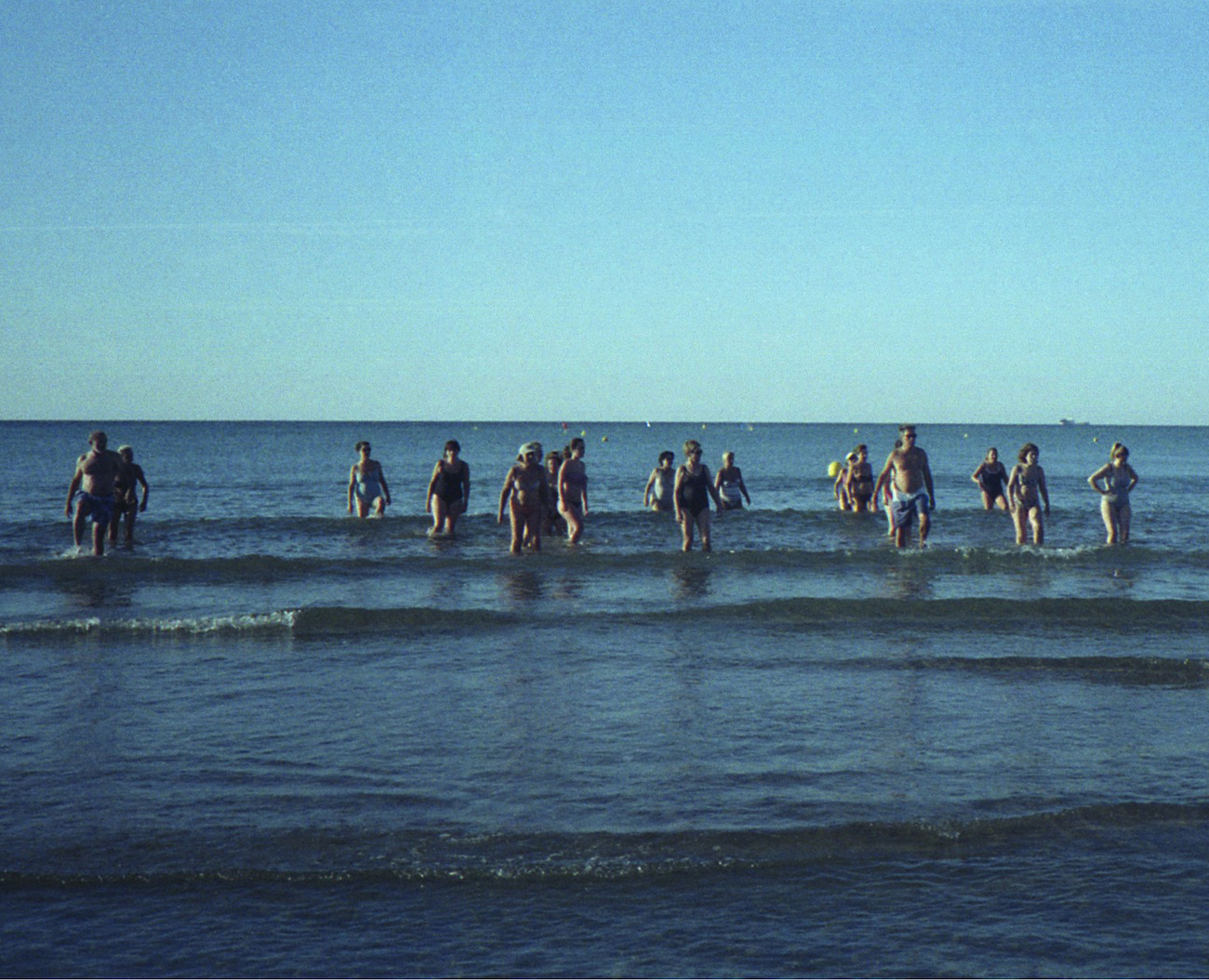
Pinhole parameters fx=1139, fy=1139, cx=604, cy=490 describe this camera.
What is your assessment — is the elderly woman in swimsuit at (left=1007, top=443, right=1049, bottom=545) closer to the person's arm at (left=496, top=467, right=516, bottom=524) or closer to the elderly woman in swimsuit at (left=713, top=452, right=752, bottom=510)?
the elderly woman in swimsuit at (left=713, top=452, right=752, bottom=510)

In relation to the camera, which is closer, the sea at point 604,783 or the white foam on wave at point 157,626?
the sea at point 604,783

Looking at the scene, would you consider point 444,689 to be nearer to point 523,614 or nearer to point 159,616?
point 523,614

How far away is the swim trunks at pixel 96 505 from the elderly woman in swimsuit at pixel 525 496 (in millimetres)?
5920

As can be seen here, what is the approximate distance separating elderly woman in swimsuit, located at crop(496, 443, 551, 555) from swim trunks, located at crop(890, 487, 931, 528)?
537 centimetres

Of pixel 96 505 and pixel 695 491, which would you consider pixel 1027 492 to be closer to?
pixel 695 491

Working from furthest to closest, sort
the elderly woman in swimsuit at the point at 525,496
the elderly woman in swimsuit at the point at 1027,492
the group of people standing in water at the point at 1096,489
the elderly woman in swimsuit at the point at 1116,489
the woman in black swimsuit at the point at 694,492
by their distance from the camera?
the elderly woman in swimsuit at the point at 1027,492 → the group of people standing in water at the point at 1096,489 → the elderly woman in swimsuit at the point at 1116,489 → the elderly woman in swimsuit at the point at 525,496 → the woman in black swimsuit at the point at 694,492

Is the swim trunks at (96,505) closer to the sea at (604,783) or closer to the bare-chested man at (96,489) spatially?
the bare-chested man at (96,489)

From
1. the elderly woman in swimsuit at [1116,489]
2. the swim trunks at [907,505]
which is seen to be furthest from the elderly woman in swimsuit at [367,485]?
the elderly woman in swimsuit at [1116,489]

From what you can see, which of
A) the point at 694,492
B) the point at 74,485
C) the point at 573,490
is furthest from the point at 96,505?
the point at 694,492


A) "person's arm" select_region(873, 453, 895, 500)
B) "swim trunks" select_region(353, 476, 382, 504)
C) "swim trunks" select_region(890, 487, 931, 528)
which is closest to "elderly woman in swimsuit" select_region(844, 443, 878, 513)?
"person's arm" select_region(873, 453, 895, 500)

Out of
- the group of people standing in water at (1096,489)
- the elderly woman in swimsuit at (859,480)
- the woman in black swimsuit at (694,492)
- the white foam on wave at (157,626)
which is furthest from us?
the elderly woman in swimsuit at (859,480)

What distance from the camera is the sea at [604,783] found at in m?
Result: 4.56

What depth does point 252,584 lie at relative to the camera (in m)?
15.8

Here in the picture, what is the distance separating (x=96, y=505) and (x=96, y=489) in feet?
0.87
